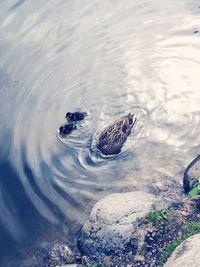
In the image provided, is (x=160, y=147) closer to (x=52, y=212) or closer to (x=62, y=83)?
(x=52, y=212)

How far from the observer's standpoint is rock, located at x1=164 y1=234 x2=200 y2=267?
5637 millimetres

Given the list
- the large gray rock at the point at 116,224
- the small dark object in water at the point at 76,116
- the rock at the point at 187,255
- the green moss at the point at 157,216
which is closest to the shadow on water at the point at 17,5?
the small dark object in water at the point at 76,116

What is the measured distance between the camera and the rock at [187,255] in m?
5.64

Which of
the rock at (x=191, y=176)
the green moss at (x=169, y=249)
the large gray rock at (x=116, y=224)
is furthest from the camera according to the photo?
the rock at (x=191, y=176)

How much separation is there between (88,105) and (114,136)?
2.07 metres

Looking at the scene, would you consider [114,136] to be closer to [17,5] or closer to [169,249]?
[169,249]

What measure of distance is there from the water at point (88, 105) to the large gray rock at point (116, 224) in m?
0.78

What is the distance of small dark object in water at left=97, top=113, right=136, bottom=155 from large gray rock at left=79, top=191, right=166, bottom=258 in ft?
4.92

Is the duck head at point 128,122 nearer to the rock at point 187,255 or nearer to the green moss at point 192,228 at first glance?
the green moss at point 192,228

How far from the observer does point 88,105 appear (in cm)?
1034

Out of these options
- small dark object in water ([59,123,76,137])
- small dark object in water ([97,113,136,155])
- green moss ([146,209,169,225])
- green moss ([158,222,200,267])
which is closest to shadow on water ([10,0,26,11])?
small dark object in water ([59,123,76,137])

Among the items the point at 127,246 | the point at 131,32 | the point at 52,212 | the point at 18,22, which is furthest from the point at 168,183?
the point at 18,22

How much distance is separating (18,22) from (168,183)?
33.9ft

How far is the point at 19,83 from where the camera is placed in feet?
40.5
